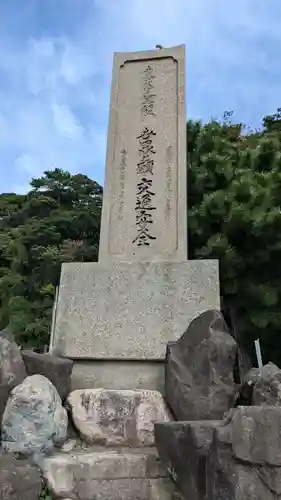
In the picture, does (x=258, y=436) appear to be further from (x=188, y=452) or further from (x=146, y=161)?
(x=146, y=161)

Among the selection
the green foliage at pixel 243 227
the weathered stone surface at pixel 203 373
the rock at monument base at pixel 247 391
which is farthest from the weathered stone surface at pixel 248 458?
the green foliage at pixel 243 227

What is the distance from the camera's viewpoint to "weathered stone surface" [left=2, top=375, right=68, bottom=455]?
7.45 ft

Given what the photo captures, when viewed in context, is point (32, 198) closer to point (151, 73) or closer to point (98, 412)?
point (151, 73)

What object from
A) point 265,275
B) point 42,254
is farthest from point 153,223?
point 42,254

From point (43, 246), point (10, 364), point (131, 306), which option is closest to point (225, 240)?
point (131, 306)

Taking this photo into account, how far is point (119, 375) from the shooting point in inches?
121

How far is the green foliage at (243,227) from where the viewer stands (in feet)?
18.2

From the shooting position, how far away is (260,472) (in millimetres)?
1721

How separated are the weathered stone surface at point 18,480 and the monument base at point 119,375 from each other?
0.97 metres

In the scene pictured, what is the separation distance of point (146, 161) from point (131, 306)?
4.56 feet

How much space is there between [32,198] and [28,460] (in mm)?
8343

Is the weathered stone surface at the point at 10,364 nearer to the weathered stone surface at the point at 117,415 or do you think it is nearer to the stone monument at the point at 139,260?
the weathered stone surface at the point at 117,415

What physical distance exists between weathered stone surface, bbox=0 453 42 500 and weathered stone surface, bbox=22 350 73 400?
605 millimetres

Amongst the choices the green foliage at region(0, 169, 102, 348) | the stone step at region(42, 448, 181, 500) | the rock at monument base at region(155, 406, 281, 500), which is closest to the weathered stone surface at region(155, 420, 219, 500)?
the rock at monument base at region(155, 406, 281, 500)
